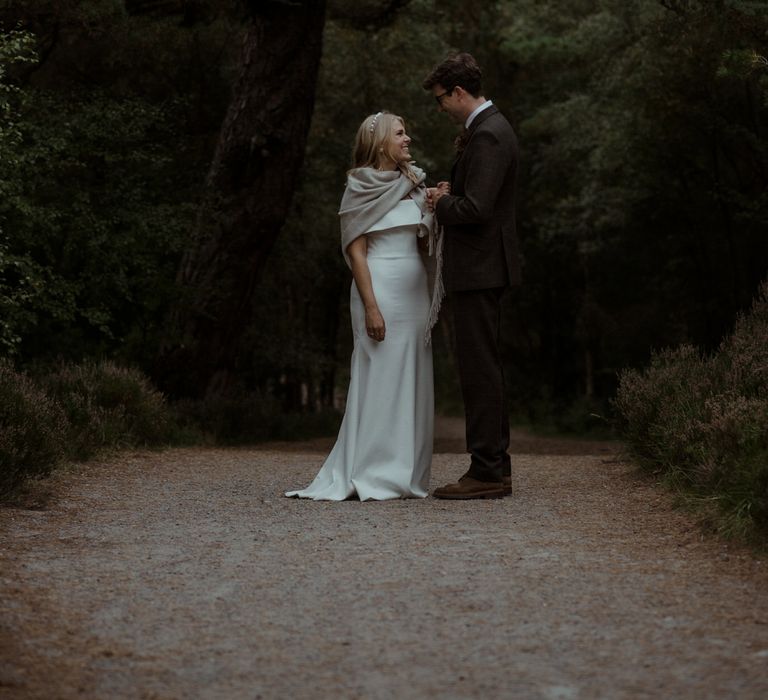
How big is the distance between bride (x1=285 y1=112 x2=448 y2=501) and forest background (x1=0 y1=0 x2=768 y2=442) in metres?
2.70

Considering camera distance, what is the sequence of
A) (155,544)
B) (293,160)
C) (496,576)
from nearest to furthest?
(496,576) → (155,544) → (293,160)

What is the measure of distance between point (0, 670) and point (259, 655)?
83 cm

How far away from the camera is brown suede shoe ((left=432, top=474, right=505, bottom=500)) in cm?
736

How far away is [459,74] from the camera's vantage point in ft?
23.9

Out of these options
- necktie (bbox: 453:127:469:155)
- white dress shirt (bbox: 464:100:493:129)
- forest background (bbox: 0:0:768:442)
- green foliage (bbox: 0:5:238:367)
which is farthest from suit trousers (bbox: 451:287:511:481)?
green foliage (bbox: 0:5:238:367)

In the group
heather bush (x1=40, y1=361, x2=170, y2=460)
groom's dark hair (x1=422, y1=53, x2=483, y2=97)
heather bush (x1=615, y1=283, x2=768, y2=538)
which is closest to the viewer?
heather bush (x1=615, y1=283, x2=768, y2=538)

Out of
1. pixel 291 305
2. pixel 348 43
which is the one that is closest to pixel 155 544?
pixel 291 305

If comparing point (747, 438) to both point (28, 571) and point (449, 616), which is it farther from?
point (28, 571)

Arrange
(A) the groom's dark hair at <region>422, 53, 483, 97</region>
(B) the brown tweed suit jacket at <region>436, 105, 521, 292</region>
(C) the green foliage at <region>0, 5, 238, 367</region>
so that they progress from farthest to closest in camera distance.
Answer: (C) the green foliage at <region>0, 5, 238, 367</region>
(A) the groom's dark hair at <region>422, 53, 483, 97</region>
(B) the brown tweed suit jacket at <region>436, 105, 521, 292</region>

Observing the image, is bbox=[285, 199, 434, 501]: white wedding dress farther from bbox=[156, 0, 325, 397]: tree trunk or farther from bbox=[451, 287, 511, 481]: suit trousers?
bbox=[156, 0, 325, 397]: tree trunk

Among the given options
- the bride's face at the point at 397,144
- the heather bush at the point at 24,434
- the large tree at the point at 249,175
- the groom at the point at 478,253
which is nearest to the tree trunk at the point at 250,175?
the large tree at the point at 249,175

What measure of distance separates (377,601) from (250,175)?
10680 millimetres

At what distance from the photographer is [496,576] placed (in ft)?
16.5

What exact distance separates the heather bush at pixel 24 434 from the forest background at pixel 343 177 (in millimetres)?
545
